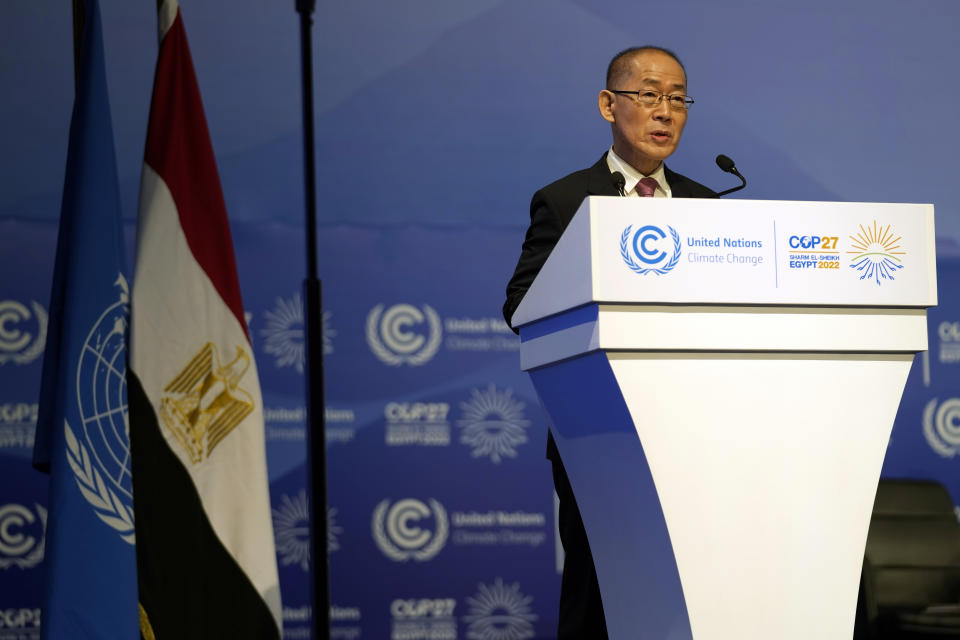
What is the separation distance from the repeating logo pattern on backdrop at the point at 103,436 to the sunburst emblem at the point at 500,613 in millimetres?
1639

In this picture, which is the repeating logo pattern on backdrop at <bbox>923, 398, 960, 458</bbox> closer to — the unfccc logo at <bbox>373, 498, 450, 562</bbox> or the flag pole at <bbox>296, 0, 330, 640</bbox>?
the unfccc logo at <bbox>373, 498, 450, 562</bbox>

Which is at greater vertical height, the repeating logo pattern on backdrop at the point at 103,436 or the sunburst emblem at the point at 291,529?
the repeating logo pattern on backdrop at the point at 103,436

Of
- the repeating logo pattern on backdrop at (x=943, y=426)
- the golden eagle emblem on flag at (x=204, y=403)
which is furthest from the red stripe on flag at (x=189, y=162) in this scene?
the repeating logo pattern on backdrop at (x=943, y=426)

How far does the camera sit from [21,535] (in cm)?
371

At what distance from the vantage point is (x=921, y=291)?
1750mm

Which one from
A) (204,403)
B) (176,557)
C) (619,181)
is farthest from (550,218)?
(176,557)

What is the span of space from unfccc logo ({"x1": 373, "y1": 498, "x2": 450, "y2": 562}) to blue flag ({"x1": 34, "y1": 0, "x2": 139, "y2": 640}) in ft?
4.68

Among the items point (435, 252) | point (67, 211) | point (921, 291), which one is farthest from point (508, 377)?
point (921, 291)

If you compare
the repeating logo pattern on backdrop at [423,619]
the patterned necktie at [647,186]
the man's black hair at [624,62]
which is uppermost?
the man's black hair at [624,62]

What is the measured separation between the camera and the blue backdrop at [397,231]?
3.83 m

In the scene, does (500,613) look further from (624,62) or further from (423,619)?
(624,62)

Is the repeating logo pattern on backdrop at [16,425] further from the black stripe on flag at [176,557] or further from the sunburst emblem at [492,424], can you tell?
the sunburst emblem at [492,424]

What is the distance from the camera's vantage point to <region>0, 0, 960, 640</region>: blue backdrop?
3.83 meters

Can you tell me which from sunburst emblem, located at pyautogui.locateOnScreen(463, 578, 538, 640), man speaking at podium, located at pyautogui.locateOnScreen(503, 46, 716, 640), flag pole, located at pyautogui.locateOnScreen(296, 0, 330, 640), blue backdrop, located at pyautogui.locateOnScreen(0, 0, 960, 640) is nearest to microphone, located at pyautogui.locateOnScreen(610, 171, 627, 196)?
man speaking at podium, located at pyautogui.locateOnScreen(503, 46, 716, 640)
